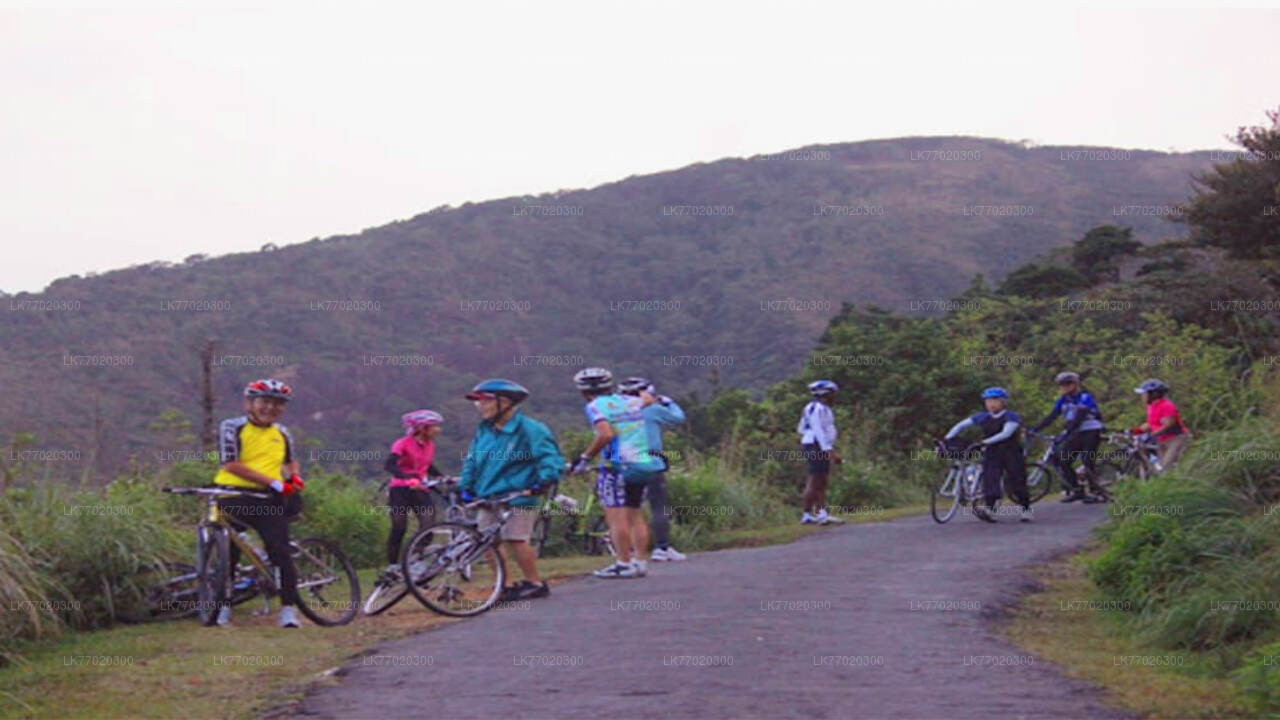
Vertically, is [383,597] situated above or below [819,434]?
below

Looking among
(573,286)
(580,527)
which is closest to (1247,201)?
(580,527)

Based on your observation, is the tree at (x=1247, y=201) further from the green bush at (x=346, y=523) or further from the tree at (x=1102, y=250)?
the green bush at (x=346, y=523)

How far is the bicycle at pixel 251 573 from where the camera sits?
467 inches

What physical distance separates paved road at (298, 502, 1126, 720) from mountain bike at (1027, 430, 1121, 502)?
25.5 ft

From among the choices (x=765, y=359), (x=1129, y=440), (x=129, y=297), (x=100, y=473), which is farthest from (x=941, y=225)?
(x=100, y=473)

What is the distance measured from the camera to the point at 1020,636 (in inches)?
414

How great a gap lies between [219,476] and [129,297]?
58459 mm

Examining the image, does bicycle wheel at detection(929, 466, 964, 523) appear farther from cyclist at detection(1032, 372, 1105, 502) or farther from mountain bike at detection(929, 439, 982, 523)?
cyclist at detection(1032, 372, 1105, 502)

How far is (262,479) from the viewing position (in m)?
11.9

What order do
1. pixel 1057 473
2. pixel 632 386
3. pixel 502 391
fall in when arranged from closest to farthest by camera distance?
pixel 502 391 → pixel 632 386 → pixel 1057 473

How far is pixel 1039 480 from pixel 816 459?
15.9ft

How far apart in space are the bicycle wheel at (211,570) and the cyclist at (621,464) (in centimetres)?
364

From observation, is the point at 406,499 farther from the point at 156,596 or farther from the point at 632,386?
the point at 156,596

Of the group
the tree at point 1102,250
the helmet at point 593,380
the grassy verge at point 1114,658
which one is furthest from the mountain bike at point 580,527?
the tree at point 1102,250
